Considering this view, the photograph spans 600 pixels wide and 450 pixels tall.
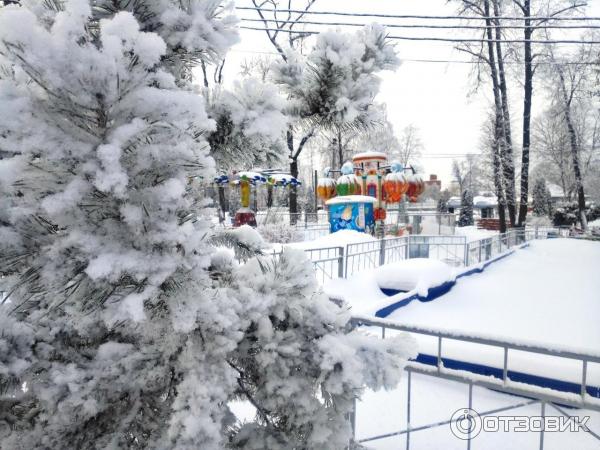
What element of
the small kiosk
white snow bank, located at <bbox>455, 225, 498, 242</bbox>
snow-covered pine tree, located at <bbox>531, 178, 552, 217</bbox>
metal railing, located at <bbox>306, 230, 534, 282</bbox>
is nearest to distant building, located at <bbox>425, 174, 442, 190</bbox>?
snow-covered pine tree, located at <bbox>531, 178, 552, 217</bbox>

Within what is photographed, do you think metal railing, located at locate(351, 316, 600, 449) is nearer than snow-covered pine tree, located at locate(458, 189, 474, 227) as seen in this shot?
Yes

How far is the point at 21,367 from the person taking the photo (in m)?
0.83

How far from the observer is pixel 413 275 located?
6.62 metres

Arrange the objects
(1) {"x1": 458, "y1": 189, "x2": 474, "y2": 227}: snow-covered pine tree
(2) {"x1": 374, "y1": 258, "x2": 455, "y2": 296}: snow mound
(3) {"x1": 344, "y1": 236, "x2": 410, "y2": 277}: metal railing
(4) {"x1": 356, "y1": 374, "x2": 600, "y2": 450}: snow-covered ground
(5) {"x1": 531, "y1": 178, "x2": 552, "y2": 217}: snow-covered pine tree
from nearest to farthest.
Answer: (4) {"x1": 356, "y1": 374, "x2": 600, "y2": 450}: snow-covered ground, (2) {"x1": 374, "y1": 258, "x2": 455, "y2": 296}: snow mound, (3) {"x1": 344, "y1": 236, "x2": 410, "y2": 277}: metal railing, (1) {"x1": 458, "y1": 189, "x2": 474, "y2": 227}: snow-covered pine tree, (5) {"x1": 531, "y1": 178, "x2": 552, "y2": 217}: snow-covered pine tree

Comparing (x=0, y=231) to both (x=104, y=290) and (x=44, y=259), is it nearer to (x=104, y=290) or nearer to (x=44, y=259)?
(x=44, y=259)

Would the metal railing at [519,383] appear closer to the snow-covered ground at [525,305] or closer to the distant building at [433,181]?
the snow-covered ground at [525,305]

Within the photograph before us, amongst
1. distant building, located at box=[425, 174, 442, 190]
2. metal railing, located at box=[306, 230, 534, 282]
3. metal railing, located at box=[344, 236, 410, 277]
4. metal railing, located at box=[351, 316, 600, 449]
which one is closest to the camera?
metal railing, located at box=[351, 316, 600, 449]

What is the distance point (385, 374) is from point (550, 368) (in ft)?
10.3

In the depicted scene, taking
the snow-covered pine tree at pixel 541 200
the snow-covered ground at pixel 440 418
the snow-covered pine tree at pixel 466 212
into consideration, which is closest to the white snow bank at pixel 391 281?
the snow-covered ground at pixel 440 418

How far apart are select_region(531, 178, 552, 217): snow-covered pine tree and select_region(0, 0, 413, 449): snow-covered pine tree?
38.6 metres

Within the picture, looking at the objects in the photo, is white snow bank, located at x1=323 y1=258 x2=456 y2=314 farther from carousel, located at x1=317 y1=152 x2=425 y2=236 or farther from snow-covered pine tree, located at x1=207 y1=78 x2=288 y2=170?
carousel, located at x1=317 y1=152 x2=425 y2=236

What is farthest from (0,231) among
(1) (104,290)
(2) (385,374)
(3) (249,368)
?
(2) (385,374)

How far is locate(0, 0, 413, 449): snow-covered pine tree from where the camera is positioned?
0.67 m

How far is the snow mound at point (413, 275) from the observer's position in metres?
6.50
